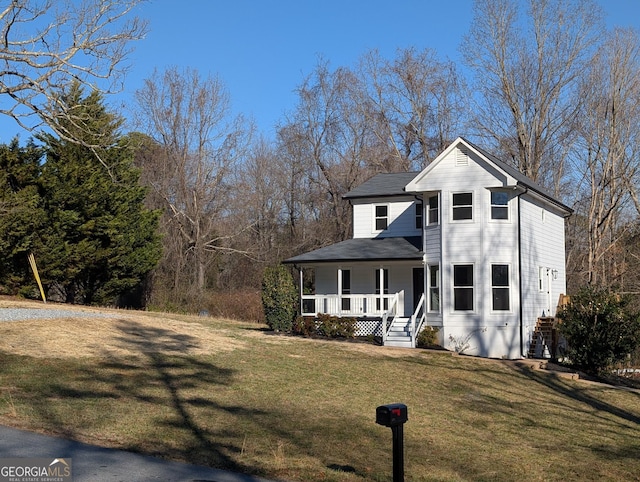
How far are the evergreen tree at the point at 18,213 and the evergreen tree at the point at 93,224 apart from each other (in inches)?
25.7

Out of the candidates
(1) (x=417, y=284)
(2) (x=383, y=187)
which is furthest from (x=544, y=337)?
(2) (x=383, y=187)

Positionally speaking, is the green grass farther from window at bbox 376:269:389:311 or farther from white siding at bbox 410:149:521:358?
window at bbox 376:269:389:311

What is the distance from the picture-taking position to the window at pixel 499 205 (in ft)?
86.4

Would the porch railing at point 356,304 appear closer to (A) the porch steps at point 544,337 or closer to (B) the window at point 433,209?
(B) the window at point 433,209

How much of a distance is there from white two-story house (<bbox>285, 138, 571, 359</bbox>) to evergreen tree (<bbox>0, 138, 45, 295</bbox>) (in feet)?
37.8

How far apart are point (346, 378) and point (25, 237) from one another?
1802cm

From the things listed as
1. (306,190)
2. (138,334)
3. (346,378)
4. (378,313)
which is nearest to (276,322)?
(378,313)

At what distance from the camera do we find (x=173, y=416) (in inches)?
459

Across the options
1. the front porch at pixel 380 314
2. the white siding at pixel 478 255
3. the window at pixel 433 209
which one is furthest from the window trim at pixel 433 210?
the front porch at pixel 380 314

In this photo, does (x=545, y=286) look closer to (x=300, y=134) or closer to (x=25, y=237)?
(x=25, y=237)

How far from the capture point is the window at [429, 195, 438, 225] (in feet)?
90.0

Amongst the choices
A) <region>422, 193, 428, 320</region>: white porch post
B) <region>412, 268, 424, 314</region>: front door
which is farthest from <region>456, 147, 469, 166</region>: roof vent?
<region>412, 268, 424, 314</region>: front door

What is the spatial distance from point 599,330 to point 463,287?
4.93m

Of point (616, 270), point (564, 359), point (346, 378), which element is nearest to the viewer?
point (346, 378)
